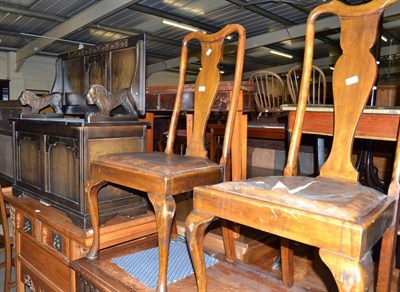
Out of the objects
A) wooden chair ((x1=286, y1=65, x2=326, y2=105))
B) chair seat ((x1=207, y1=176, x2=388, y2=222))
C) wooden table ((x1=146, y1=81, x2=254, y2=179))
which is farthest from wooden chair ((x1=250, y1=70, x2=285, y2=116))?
chair seat ((x1=207, y1=176, x2=388, y2=222))

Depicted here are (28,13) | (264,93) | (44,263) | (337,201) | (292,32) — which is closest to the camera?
(337,201)

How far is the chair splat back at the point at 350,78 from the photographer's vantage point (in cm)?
118

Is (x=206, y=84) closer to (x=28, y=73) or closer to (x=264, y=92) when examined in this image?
(x=264, y=92)

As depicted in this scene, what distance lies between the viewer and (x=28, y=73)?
950cm

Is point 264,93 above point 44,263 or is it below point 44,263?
above

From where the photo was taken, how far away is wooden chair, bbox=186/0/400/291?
0.79 meters

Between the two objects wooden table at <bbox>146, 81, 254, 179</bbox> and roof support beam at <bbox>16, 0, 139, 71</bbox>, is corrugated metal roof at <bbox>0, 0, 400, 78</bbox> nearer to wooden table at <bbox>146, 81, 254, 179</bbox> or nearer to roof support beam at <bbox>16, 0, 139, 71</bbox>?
roof support beam at <bbox>16, 0, 139, 71</bbox>

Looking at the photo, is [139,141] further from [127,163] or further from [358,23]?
[358,23]

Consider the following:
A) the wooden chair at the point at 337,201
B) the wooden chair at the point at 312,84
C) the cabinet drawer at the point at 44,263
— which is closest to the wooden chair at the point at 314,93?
→ the wooden chair at the point at 312,84

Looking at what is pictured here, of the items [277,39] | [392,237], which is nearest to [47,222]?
[392,237]

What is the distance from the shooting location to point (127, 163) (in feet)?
4.60

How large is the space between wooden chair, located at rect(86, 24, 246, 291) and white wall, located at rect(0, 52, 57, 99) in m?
9.02

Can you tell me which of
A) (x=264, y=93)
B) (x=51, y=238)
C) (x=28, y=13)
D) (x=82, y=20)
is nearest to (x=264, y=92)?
(x=264, y=93)

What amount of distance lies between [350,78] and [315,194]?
54cm
